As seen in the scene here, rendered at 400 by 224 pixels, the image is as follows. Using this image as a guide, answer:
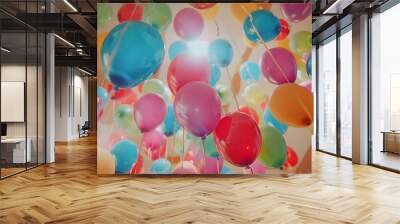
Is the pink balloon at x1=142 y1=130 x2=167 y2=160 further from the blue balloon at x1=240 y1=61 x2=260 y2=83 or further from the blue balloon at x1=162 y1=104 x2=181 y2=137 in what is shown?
the blue balloon at x1=240 y1=61 x2=260 y2=83

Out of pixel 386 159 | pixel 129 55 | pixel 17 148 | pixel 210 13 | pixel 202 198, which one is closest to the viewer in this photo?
pixel 202 198

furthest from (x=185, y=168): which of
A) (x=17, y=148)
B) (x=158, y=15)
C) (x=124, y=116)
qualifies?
(x=17, y=148)

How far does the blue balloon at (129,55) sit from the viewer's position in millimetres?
6359

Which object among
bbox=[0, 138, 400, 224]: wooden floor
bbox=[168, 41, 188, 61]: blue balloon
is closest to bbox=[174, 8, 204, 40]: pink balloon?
bbox=[168, 41, 188, 61]: blue balloon

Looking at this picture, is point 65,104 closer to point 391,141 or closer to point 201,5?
point 201,5

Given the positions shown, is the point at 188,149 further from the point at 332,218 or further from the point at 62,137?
the point at 62,137

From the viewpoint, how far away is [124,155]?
642 centimetres

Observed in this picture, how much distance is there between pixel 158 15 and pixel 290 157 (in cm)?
350

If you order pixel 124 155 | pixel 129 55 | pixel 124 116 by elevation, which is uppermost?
pixel 129 55

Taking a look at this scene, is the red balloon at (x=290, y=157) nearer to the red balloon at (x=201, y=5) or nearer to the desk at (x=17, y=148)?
the red balloon at (x=201, y=5)

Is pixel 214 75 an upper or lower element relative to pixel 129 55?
lower

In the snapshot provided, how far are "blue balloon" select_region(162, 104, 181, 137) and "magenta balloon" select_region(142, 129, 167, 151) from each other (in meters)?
0.12

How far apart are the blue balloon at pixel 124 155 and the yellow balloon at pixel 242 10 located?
298 cm

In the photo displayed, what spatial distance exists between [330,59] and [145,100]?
20.6 feet
